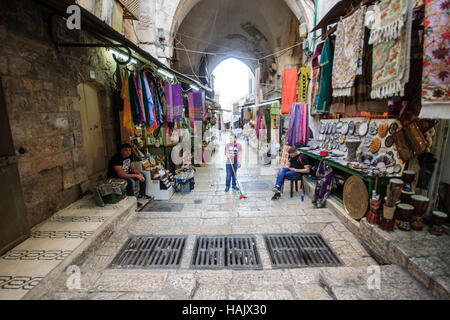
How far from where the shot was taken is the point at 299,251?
3.44 meters

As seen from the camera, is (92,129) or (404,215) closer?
(404,215)

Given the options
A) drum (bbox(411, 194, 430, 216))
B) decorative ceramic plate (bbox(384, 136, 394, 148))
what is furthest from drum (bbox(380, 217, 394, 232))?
decorative ceramic plate (bbox(384, 136, 394, 148))

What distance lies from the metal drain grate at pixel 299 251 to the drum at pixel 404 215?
1.15 meters

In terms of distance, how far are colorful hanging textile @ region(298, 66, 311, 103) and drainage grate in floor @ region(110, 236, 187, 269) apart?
706cm

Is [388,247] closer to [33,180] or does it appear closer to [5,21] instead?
[33,180]

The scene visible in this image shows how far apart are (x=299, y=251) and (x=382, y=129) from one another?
10.6 ft

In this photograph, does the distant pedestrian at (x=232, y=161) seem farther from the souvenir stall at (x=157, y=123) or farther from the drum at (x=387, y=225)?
the drum at (x=387, y=225)

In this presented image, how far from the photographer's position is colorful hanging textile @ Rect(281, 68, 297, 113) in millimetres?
8516

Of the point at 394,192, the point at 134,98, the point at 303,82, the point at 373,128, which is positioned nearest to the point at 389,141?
the point at 373,128

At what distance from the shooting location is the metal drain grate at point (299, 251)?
10.3 ft

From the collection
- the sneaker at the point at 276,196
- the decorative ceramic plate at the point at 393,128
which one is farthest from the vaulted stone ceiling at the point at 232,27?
the sneaker at the point at 276,196

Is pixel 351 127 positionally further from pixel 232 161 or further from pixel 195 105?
pixel 195 105

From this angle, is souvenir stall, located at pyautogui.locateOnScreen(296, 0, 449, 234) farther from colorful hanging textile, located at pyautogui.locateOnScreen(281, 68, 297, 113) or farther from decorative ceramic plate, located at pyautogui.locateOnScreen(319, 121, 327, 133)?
colorful hanging textile, located at pyautogui.locateOnScreen(281, 68, 297, 113)

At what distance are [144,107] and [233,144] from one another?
3.25 meters
